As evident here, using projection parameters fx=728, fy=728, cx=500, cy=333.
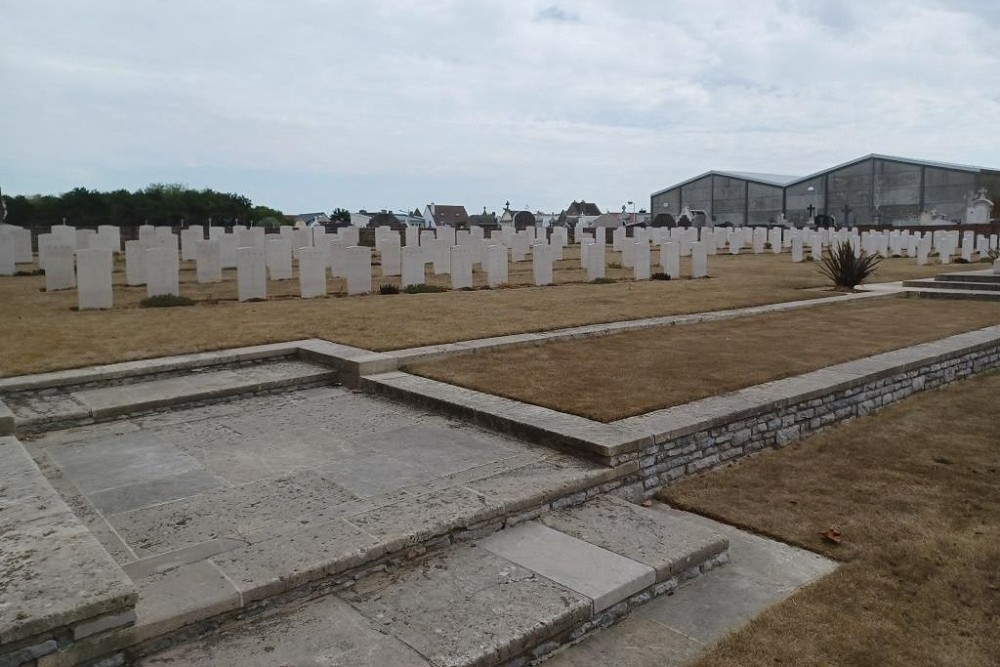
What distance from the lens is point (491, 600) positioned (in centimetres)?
312

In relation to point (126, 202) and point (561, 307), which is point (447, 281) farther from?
point (126, 202)

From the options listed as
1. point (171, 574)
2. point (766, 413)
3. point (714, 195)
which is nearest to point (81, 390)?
point (171, 574)

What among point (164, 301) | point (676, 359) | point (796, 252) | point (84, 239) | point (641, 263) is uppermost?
point (84, 239)

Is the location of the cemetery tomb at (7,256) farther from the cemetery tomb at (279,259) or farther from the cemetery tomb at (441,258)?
the cemetery tomb at (441,258)

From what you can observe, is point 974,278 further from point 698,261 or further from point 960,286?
point 698,261

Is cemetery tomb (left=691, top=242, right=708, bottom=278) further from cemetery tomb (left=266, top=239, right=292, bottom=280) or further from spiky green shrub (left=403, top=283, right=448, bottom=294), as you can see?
cemetery tomb (left=266, top=239, right=292, bottom=280)

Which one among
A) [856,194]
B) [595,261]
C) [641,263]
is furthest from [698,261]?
[856,194]

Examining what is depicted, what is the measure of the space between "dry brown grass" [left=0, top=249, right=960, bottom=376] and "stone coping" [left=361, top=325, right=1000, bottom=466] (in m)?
1.63

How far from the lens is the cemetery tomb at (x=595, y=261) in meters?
16.8

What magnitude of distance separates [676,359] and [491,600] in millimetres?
4828

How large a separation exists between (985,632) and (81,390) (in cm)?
657

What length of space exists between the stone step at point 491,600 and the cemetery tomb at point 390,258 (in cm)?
1311

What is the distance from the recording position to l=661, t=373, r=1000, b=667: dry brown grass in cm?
299

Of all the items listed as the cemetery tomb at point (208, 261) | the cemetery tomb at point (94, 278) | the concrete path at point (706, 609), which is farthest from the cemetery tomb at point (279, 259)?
the concrete path at point (706, 609)
